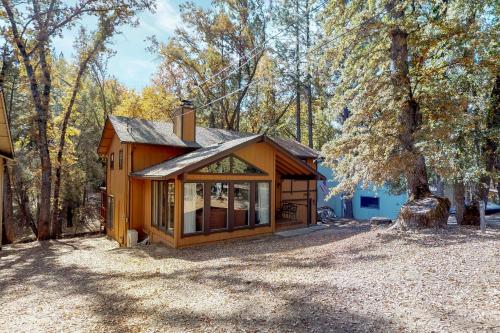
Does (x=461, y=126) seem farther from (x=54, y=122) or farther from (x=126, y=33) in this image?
(x=54, y=122)

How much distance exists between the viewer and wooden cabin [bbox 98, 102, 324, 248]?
33.3 feet

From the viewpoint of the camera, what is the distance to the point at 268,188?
11906 millimetres

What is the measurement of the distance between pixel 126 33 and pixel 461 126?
15013 millimetres

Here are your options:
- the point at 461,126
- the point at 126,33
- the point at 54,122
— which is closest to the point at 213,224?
the point at 461,126

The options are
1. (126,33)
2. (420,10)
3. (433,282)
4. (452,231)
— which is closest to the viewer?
(433,282)

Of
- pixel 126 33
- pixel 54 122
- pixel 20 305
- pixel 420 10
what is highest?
pixel 126 33

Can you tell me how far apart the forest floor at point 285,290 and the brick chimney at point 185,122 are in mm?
6674

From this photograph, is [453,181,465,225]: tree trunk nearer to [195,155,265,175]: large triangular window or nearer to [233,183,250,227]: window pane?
[195,155,265,175]: large triangular window

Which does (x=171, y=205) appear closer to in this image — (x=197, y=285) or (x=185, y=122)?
(x=185, y=122)

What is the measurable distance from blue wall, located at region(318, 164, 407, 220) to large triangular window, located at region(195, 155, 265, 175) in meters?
8.77

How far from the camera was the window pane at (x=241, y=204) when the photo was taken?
36.3 feet

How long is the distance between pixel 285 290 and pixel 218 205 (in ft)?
19.6

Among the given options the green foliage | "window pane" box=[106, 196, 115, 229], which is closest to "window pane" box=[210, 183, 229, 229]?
the green foliage

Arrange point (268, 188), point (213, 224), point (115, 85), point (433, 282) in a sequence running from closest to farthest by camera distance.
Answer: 1. point (433, 282)
2. point (213, 224)
3. point (268, 188)
4. point (115, 85)
